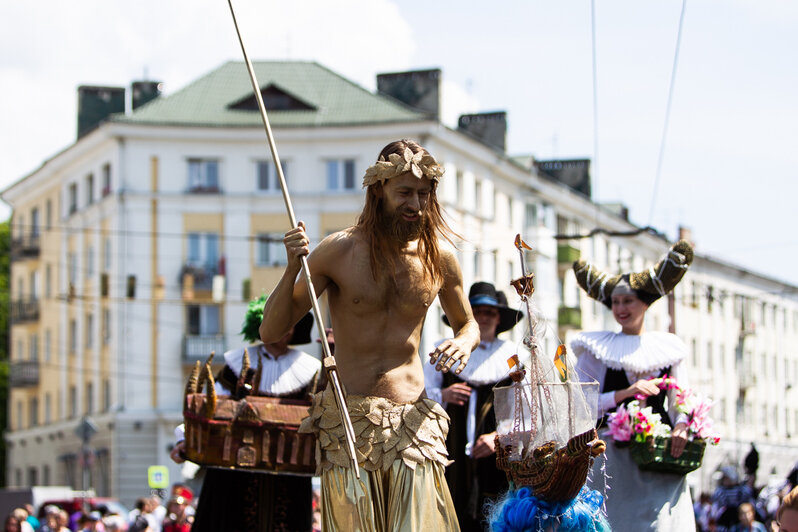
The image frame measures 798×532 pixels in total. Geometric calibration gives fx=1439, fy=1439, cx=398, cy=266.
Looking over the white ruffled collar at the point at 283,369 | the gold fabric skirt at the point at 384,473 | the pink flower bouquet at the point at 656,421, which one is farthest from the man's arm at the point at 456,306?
the white ruffled collar at the point at 283,369

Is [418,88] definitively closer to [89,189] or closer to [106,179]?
[106,179]

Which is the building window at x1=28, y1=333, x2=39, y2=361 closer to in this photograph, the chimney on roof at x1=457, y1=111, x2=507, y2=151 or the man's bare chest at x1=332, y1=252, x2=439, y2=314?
the chimney on roof at x1=457, y1=111, x2=507, y2=151

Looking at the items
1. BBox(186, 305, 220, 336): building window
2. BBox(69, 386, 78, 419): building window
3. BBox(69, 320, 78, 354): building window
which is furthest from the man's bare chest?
BBox(69, 386, 78, 419): building window

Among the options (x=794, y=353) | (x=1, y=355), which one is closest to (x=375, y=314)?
(x=1, y=355)

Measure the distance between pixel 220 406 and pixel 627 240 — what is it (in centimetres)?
6624

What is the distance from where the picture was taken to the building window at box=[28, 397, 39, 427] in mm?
61812

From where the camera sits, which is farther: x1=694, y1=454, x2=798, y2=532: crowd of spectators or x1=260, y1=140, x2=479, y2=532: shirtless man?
x1=694, y1=454, x2=798, y2=532: crowd of spectators

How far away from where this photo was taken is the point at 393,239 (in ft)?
22.1

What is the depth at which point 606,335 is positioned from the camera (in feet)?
30.4

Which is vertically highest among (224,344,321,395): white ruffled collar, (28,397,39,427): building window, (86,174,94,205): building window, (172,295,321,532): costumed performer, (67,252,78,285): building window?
(86,174,94,205): building window

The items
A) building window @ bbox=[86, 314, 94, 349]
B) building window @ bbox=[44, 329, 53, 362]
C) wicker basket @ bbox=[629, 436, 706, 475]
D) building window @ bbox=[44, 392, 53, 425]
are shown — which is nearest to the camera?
wicker basket @ bbox=[629, 436, 706, 475]

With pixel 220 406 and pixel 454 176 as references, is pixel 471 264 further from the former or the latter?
pixel 220 406

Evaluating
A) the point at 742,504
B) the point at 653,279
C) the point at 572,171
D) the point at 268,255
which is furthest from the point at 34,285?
the point at 653,279

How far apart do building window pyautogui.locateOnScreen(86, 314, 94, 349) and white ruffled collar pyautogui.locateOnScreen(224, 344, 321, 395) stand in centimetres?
4558
